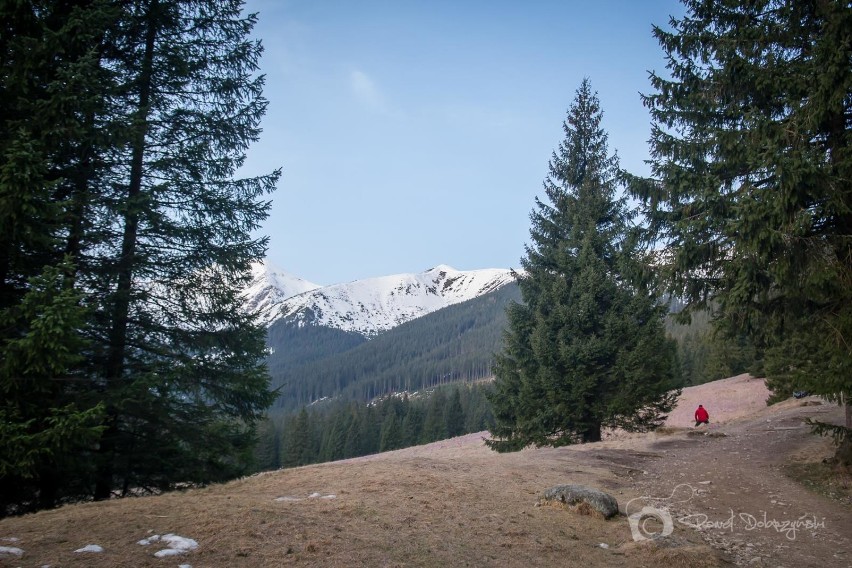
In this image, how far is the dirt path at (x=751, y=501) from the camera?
6.78 m

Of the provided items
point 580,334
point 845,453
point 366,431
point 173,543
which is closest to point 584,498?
point 173,543

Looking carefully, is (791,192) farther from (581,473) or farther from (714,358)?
(714,358)

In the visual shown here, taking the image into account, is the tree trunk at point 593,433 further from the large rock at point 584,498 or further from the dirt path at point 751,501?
the large rock at point 584,498

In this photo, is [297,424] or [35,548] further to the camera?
[297,424]

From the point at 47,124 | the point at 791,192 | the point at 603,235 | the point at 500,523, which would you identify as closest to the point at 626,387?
the point at 603,235

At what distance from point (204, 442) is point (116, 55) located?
8457 mm

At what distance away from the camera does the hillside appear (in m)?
5.25

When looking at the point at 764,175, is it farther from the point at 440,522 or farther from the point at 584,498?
the point at 440,522

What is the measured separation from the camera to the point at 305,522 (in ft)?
20.7

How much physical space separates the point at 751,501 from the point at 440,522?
665cm
